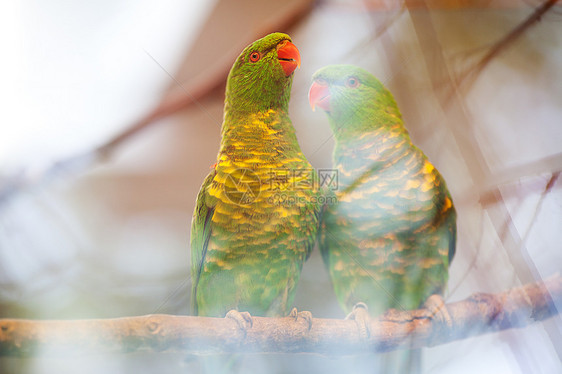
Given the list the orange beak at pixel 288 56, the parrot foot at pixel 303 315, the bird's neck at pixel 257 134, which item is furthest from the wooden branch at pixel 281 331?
the orange beak at pixel 288 56

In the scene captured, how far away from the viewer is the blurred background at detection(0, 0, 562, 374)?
2.99ft

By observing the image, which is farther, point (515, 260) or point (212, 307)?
point (515, 260)

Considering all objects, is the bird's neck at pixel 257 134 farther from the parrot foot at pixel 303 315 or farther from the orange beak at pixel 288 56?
the parrot foot at pixel 303 315

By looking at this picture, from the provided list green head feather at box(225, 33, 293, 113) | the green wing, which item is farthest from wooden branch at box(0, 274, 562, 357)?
green head feather at box(225, 33, 293, 113)

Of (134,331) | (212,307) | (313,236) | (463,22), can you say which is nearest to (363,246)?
(313,236)

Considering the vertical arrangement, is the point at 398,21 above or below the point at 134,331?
above

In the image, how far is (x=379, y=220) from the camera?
4.02ft

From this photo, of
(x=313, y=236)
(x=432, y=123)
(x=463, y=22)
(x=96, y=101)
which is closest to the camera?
(x=96, y=101)

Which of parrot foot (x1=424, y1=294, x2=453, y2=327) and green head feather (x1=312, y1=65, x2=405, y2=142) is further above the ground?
green head feather (x1=312, y1=65, x2=405, y2=142)

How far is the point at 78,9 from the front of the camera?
0.99m

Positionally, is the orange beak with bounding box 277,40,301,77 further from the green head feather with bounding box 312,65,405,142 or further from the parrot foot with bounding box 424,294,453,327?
the parrot foot with bounding box 424,294,453,327

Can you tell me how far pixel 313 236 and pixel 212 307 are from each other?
0.35m

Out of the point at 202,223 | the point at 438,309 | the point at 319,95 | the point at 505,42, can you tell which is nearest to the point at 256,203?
the point at 202,223

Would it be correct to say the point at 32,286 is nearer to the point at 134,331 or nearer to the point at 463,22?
the point at 134,331
